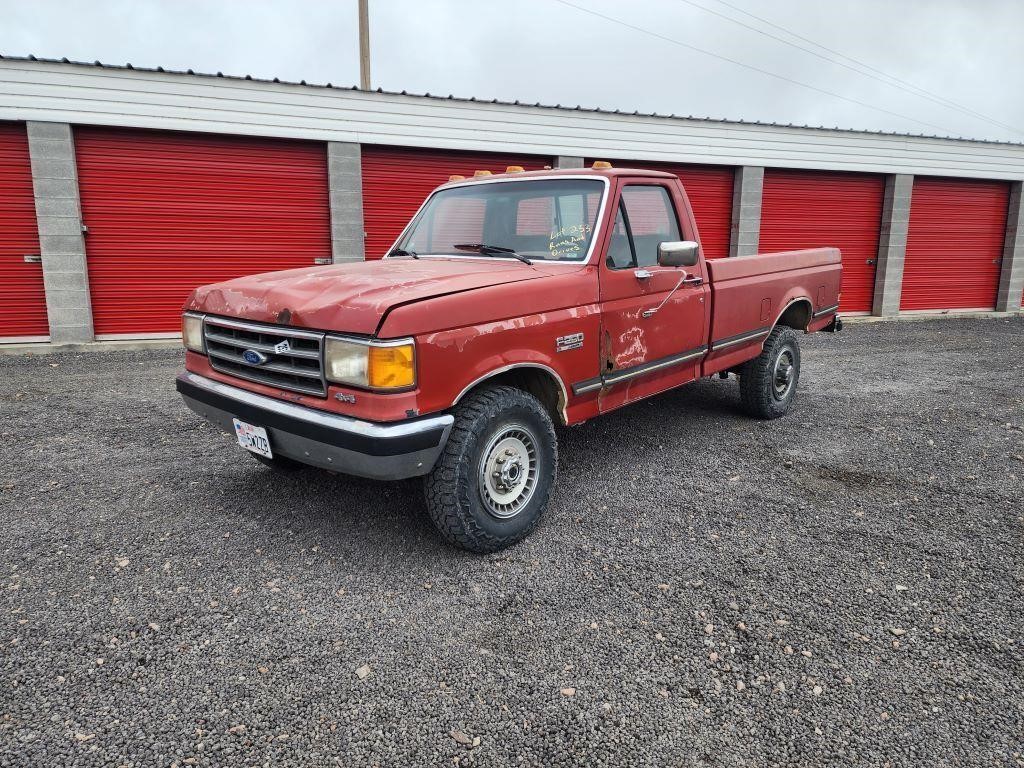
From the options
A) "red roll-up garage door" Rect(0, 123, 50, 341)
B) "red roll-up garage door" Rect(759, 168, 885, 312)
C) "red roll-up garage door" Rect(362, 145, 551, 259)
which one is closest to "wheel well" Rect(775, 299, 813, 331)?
"red roll-up garage door" Rect(362, 145, 551, 259)

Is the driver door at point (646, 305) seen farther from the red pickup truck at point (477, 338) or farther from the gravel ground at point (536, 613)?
the gravel ground at point (536, 613)

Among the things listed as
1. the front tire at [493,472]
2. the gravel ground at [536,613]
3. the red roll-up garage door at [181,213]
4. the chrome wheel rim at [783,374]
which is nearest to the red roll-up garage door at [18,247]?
the red roll-up garage door at [181,213]

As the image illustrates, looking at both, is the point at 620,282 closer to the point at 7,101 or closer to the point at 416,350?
the point at 416,350

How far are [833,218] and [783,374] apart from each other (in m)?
9.94

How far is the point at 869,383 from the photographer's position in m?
7.69

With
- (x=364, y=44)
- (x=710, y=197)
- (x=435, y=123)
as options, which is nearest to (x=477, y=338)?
(x=435, y=123)

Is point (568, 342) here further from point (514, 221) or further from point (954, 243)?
point (954, 243)

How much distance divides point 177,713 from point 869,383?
757cm

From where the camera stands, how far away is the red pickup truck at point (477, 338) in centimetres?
306

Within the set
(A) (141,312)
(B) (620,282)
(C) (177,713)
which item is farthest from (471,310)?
(A) (141,312)

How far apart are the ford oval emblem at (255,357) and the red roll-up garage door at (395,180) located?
786 centimetres

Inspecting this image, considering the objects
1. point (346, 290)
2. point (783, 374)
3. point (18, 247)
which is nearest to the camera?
point (346, 290)

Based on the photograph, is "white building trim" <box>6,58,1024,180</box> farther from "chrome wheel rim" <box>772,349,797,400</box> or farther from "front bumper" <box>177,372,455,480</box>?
"front bumper" <box>177,372,455,480</box>

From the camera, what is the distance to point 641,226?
4.49m
